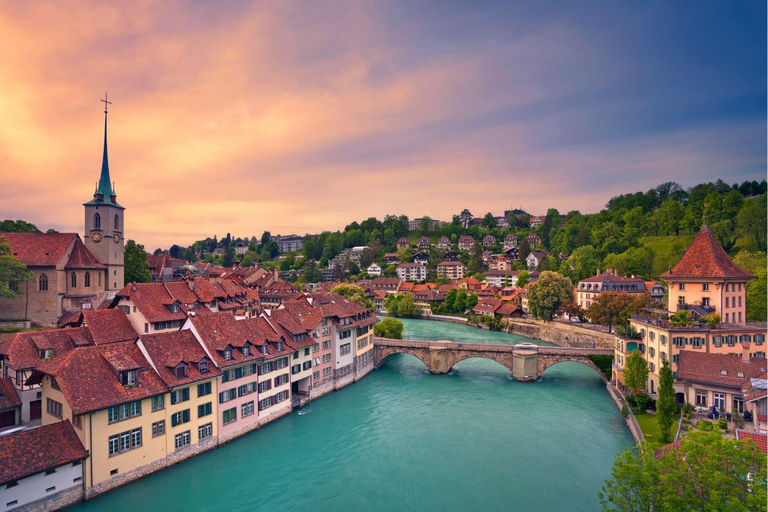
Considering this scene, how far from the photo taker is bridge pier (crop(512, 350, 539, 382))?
1874 inches

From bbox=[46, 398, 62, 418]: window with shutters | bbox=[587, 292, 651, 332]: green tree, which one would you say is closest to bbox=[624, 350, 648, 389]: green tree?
bbox=[587, 292, 651, 332]: green tree

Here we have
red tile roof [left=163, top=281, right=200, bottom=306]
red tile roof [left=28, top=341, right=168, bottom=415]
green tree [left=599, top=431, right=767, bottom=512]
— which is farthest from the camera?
red tile roof [left=163, top=281, right=200, bottom=306]

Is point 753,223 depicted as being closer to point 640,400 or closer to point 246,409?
point 640,400

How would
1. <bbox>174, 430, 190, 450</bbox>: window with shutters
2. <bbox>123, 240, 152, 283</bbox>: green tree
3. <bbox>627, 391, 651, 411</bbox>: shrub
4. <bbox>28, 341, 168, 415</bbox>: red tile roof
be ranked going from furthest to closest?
1. <bbox>123, 240, 152, 283</bbox>: green tree
2. <bbox>627, 391, 651, 411</bbox>: shrub
3. <bbox>174, 430, 190, 450</bbox>: window with shutters
4. <bbox>28, 341, 168, 415</bbox>: red tile roof

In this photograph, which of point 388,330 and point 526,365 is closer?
point 526,365

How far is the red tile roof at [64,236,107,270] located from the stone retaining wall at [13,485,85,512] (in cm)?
3250

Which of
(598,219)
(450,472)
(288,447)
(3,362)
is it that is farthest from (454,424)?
(598,219)

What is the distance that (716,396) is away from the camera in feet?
105

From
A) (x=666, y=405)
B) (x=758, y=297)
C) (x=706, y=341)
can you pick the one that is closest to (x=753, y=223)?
(x=758, y=297)

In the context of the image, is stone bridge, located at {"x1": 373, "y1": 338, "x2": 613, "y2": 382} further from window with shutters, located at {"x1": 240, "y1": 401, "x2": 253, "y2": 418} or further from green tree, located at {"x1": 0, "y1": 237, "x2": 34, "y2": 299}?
green tree, located at {"x1": 0, "y1": 237, "x2": 34, "y2": 299}

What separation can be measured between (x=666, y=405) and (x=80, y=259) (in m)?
56.4

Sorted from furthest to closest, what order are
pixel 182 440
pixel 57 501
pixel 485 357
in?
pixel 485 357, pixel 182 440, pixel 57 501

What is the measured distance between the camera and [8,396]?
27641 millimetres

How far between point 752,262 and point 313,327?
191ft
